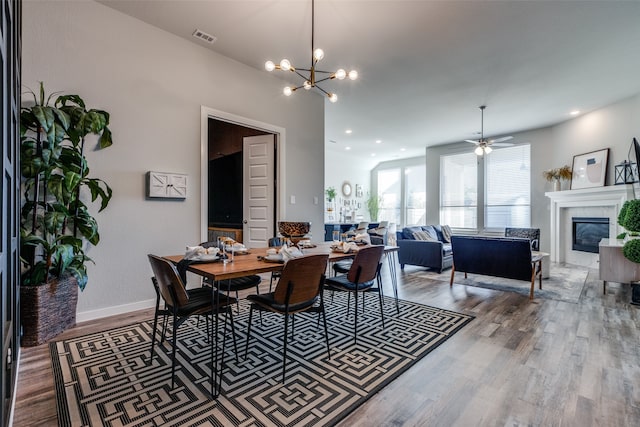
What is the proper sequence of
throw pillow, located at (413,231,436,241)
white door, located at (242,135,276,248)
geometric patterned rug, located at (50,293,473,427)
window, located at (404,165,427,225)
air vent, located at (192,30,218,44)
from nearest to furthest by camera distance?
1. geometric patterned rug, located at (50,293,473,427)
2. air vent, located at (192,30,218,44)
3. white door, located at (242,135,276,248)
4. throw pillow, located at (413,231,436,241)
5. window, located at (404,165,427,225)

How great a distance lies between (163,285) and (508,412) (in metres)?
2.06

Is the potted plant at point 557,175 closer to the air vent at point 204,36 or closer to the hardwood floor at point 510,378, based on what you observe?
the hardwood floor at point 510,378

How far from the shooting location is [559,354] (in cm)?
226

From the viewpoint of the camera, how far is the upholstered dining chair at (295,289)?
1.83 metres

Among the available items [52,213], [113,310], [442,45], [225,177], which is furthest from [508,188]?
[52,213]

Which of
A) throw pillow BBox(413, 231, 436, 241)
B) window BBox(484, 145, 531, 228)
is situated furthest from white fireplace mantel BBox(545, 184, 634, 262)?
throw pillow BBox(413, 231, 436, 241)

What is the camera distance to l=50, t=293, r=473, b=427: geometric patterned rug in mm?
1568

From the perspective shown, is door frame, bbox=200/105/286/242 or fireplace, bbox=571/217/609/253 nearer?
door frame, bbox=200/105/286/242

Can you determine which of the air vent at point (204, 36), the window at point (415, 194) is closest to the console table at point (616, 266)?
the air vent at point (204, 36)

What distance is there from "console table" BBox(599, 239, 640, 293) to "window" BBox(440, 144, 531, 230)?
3650 millimetres

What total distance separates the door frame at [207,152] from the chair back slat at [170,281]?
190cm

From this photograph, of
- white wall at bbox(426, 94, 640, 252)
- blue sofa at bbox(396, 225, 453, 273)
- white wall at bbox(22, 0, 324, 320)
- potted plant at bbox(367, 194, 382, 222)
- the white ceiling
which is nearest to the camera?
white wall at bbox(22, 0, 324, 320)

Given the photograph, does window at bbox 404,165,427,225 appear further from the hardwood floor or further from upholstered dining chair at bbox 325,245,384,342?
upholstered dining chair at bbox 325,245,384,342

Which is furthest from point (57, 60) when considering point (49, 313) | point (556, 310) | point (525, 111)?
point (525, 111)
